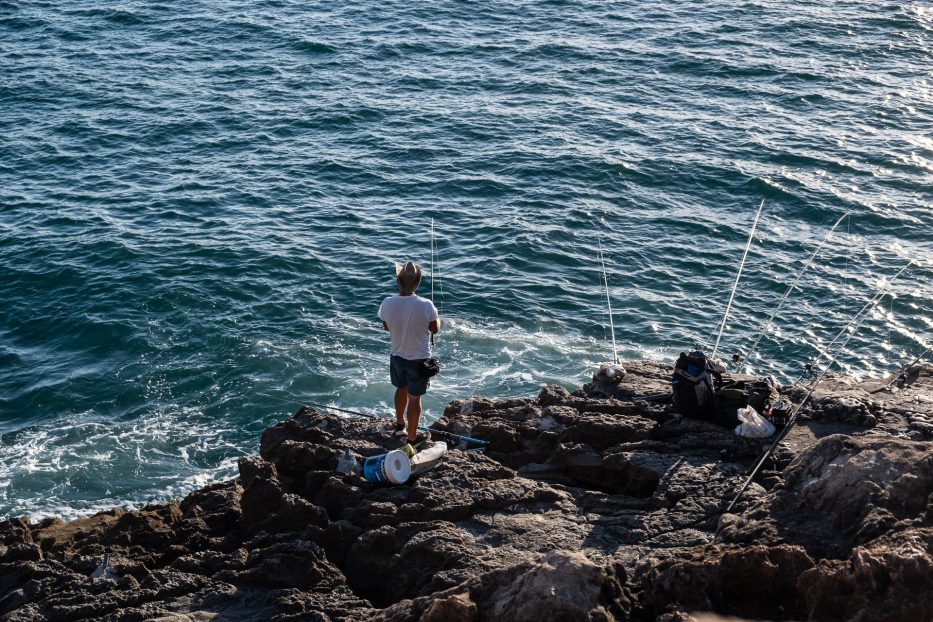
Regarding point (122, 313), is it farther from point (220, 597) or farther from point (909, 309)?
point (909, 309)

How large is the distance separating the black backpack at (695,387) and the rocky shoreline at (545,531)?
8.9 inches

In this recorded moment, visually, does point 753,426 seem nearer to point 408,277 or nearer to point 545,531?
point 545,531

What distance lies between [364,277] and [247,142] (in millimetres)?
8293

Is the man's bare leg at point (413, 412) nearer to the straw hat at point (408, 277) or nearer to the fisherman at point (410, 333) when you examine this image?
the fisherman at point (410, 333)

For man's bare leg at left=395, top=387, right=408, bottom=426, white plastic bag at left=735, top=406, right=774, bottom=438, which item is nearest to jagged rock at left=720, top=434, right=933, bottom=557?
white plastic bag at left=735, top=406, right=774, bottom=438

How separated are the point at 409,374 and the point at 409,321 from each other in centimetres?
71

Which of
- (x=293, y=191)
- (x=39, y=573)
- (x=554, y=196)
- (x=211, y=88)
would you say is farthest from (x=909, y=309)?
(x=211, y=88)

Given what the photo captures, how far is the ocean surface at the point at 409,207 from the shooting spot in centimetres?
1802

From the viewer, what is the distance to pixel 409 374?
11305 mm

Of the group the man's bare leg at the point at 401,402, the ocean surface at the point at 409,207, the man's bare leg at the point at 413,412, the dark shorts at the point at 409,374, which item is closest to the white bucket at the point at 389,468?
the man's bare leg at the point at 413,412

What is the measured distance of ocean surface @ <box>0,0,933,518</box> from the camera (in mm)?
18016

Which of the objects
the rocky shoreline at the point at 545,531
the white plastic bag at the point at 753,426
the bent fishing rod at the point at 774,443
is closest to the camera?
the rocky shoreline at the point at 545,531

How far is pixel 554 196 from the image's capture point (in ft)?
81.1

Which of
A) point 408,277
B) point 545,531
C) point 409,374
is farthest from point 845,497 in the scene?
point 408,277
